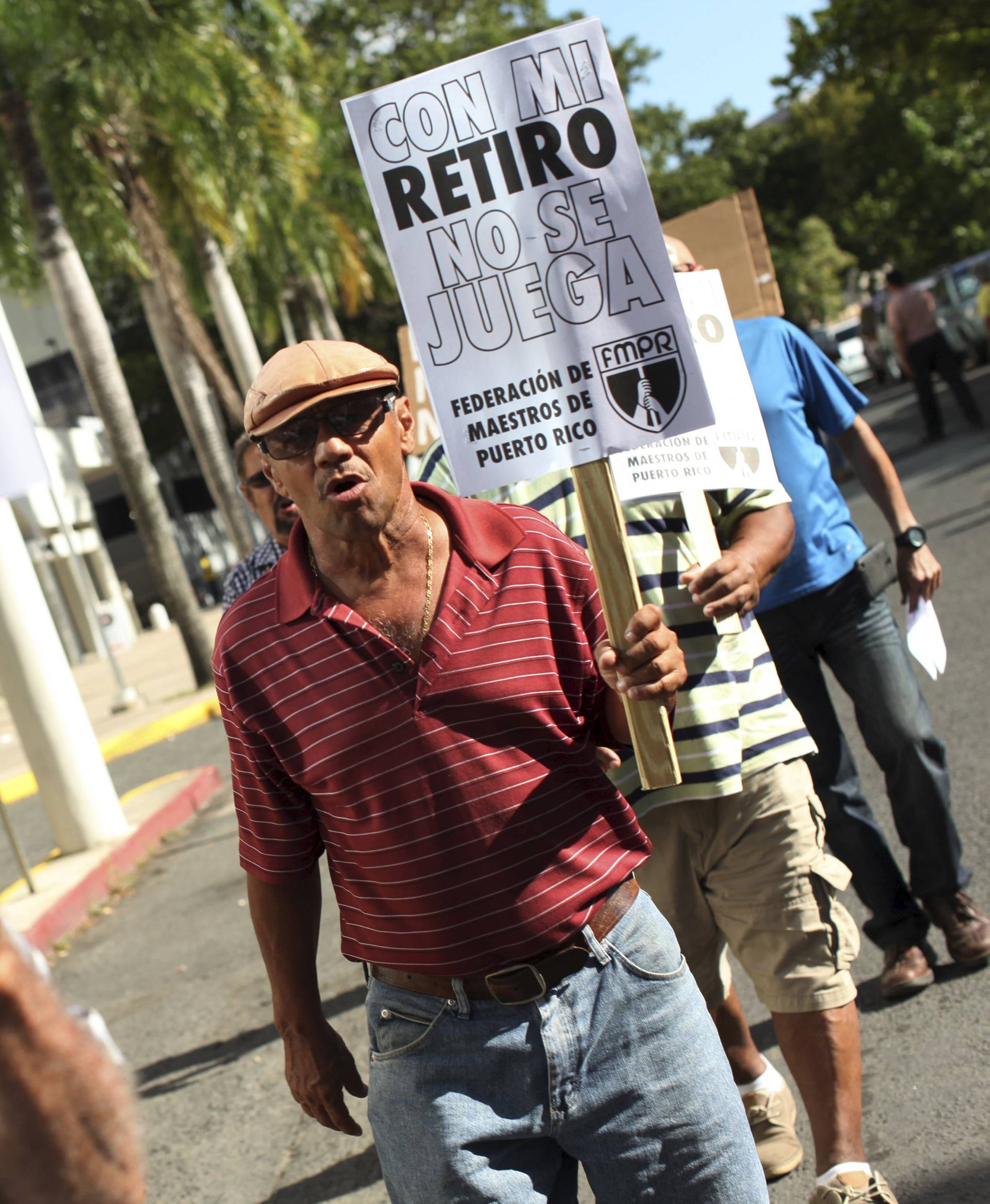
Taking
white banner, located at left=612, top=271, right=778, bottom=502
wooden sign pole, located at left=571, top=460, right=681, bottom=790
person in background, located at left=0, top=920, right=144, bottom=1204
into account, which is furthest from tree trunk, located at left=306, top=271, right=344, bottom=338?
person in background, located at left=0, top=920, right=144, bottom=1204

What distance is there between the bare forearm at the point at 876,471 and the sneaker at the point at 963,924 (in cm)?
110

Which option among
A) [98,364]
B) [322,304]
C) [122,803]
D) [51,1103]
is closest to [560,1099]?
[51,1103]

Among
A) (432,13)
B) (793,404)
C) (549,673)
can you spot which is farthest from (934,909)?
(432,13)

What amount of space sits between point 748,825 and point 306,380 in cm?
148

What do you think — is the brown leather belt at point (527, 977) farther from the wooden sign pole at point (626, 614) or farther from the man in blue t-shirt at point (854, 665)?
the man in blue t-shirt at point (854, 665)

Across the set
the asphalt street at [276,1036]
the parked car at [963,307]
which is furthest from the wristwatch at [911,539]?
the parked car at [963,307]

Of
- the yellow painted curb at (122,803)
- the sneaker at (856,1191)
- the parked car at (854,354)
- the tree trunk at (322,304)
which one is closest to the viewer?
the sneaker at (856,1191)

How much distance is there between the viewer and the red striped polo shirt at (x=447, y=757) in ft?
7.29

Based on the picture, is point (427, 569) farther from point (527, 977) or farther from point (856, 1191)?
point (856, 1191)

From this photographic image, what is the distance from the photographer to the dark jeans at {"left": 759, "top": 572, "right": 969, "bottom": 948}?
12.9ft

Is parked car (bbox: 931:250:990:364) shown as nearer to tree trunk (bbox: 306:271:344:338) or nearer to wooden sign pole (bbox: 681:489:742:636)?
tree trunk (bbox: 306:271:344:338)

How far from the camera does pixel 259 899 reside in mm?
2459

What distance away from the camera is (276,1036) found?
5.26 m

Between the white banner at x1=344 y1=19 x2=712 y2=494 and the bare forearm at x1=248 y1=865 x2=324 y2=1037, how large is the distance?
79 cm
